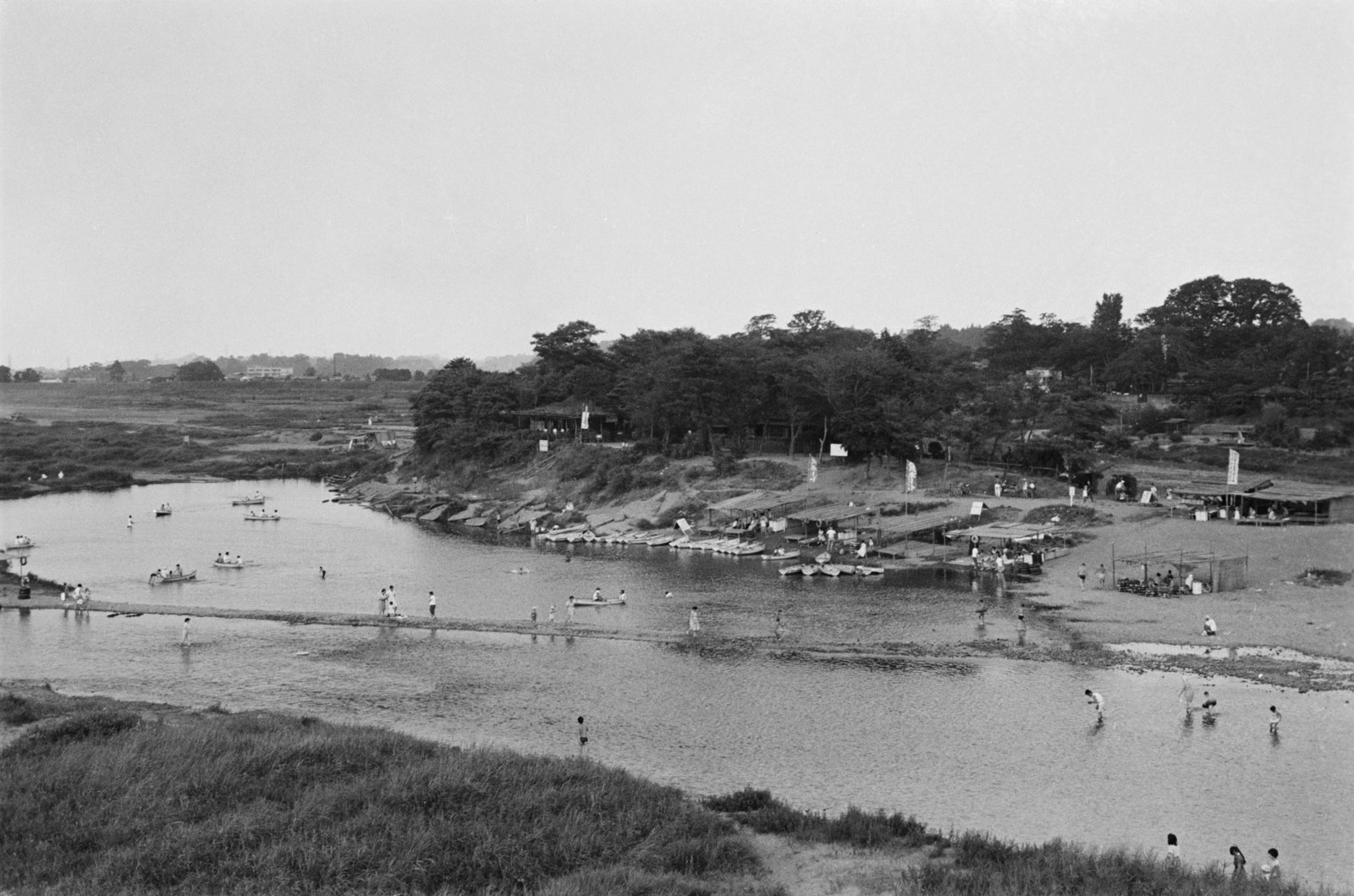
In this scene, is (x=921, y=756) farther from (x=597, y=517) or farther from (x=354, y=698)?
(x=597, y=517)

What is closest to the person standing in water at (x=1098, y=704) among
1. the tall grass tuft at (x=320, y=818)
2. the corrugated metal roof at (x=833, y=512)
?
the tall grass tuft at (x=320, y=818)

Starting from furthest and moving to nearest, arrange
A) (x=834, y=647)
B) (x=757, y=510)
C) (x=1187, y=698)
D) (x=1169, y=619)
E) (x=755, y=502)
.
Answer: (x=755, y=502)
(x=757, y=510)
(x=1169, y=619)
(x=834, y=647)
(x=1187, y=698)

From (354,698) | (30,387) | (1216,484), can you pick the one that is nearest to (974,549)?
(1216,484)

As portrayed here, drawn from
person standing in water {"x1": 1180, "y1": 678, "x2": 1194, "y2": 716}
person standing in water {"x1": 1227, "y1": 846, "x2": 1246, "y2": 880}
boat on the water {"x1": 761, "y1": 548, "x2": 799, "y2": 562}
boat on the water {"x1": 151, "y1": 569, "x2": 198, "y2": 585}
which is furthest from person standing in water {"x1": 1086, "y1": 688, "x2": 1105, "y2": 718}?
boat on the water {"x1": 151, "y1": 569, "x2": 198, "y2": 585}

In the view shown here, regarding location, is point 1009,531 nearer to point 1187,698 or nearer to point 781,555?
point 781,555

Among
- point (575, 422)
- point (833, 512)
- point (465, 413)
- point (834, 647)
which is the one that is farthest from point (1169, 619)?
point (465, 413)

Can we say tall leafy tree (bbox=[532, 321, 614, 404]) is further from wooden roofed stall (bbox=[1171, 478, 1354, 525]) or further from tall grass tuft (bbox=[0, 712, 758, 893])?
tall grass tuft (bbox=[0, 712, 758, 893])

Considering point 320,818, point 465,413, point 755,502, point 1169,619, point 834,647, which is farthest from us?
point 465,413
